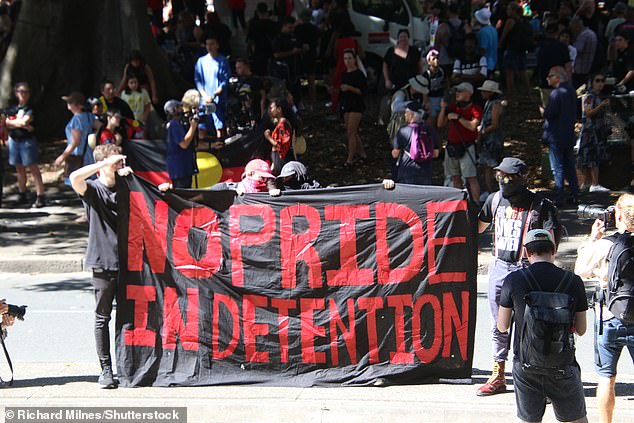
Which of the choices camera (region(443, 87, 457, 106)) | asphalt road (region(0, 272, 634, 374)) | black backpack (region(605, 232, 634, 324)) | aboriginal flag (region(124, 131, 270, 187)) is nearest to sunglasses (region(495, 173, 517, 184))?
black backpack (region(605, 232, 634, 324))

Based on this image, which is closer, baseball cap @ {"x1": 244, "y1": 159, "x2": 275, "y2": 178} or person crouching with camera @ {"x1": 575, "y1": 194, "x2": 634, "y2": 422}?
person crouching with camera @ {"x1": 575, "y1": 194, "x2": 634, "y2": 422}

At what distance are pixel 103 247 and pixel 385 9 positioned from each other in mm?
14348

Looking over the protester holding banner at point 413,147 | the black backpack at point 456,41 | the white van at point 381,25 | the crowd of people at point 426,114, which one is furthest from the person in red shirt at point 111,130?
Result: the black backpack at point 456,41

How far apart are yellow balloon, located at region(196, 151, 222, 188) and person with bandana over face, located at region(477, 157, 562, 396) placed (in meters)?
7.86

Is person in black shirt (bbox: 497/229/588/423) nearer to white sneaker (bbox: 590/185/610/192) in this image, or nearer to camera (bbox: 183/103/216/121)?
camera (bbox: 183/103/216/121)

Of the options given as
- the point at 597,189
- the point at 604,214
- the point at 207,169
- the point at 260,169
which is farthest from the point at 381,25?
the point at 604,214

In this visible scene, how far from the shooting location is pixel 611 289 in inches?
240

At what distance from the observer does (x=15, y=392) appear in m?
7.26

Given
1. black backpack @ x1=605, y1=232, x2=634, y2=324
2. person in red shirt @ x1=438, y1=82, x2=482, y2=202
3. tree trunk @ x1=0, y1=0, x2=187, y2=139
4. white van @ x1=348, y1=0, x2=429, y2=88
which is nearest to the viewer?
black backpack @ x1=605, y1=232, x2=634, y2=324

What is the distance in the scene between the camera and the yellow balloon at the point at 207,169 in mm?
14445

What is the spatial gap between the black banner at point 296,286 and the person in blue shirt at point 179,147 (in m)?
5.85

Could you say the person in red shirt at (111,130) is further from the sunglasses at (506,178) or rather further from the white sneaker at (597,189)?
the sunglasses at (506,178)

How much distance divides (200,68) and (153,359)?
1000 cm

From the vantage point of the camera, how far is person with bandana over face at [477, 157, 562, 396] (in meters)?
6.92
